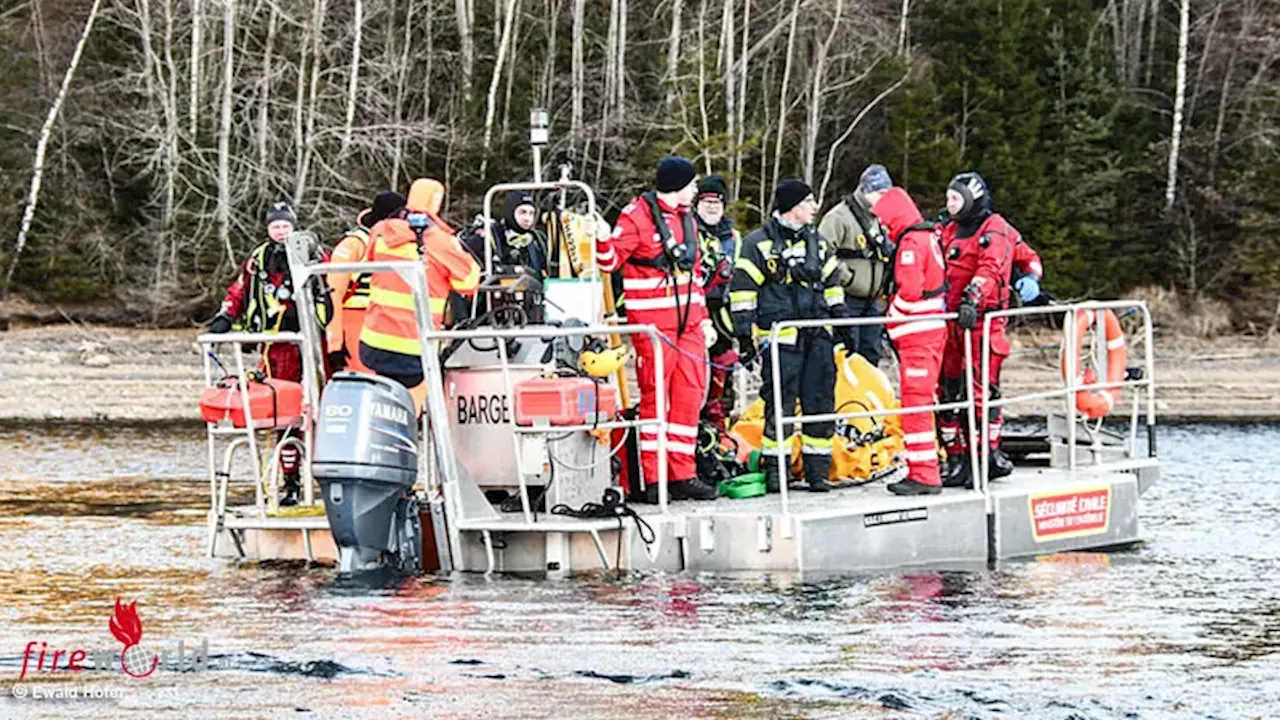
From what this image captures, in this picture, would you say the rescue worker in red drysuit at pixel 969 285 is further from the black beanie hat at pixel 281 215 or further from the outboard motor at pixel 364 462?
the black beanie hat at pixel 281 215

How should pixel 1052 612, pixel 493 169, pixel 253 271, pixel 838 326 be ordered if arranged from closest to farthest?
pixel 1052 612, pixel 838 326, pixel 253 271, pixel 493 169

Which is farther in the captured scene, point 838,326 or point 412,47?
point 412,47

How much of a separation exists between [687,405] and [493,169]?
84.2 ft

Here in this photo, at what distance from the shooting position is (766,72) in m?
40.9

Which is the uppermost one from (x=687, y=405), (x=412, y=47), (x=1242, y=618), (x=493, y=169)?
(x=412, y=47)

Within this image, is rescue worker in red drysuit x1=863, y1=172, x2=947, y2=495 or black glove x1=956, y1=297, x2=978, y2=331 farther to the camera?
black glove x1=956, y1=297, x2=978, y2=331

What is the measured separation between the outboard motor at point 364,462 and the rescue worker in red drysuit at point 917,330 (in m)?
2.83

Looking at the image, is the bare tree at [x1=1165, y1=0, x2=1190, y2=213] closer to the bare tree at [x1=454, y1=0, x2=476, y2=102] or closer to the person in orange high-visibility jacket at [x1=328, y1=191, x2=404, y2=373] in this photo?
the bare tree at [x1=454, y1=0, x2=476, y2=102]

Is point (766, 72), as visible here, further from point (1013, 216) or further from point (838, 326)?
point (838, 326)

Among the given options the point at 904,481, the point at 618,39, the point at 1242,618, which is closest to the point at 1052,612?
the point at 1242,618

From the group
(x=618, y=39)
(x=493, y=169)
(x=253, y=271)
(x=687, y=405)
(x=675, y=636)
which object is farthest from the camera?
(x=618, y=39)

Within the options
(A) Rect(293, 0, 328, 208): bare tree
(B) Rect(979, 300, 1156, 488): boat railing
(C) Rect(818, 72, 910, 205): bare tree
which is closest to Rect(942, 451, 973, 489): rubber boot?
(B) Rect(979, 300, 1156, 488): boat railing

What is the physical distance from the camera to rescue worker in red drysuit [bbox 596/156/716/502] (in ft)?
40.0

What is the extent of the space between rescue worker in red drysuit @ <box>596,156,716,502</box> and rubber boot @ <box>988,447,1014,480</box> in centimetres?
211
